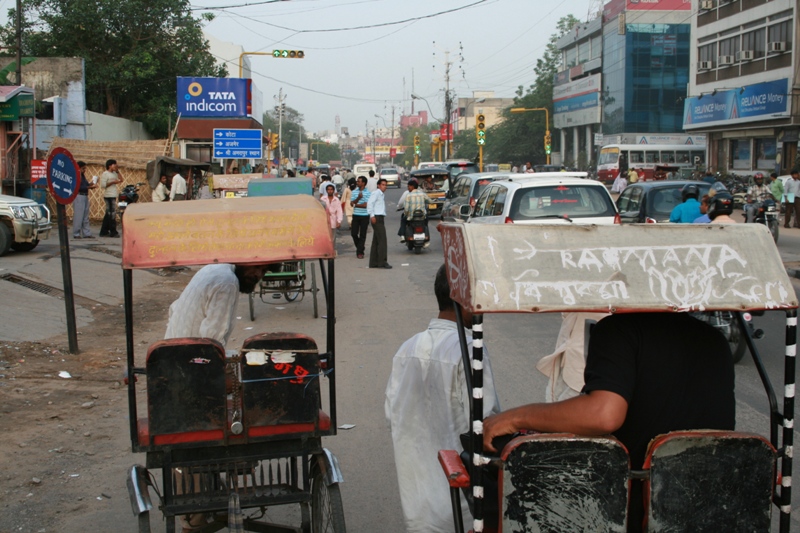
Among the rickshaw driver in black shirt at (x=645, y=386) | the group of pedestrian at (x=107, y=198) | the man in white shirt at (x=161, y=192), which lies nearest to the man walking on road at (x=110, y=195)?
the group of pedestrian at (x=107, y=198)

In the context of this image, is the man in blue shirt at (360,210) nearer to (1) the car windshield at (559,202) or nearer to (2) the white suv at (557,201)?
(2) the white suv at (557,201)

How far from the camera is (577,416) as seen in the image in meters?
2.77

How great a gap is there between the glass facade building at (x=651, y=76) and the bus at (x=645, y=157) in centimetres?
1422

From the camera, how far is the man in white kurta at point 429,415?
347cm

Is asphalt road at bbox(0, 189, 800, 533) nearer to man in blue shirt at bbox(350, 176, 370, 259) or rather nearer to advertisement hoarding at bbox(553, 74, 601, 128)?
man in blue shirt at bbox(350, 176, 370, 259)

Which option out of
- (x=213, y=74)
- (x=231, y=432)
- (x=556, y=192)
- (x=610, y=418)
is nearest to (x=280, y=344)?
(x=231, y=432)

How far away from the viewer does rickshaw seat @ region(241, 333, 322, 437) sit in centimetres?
376

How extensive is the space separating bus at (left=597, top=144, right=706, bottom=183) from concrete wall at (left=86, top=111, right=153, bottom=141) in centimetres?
2682

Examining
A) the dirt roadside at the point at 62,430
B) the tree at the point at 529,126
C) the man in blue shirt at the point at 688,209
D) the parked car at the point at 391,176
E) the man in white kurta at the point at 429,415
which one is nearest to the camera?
the man in white kurta at the point at 429,415

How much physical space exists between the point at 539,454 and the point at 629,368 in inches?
16.8

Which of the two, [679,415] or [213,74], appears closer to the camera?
[679,415]

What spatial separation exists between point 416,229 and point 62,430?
515 inches

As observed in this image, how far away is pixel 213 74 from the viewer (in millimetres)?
39719

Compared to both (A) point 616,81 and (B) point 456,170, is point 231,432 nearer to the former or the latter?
(B) point 456,170
